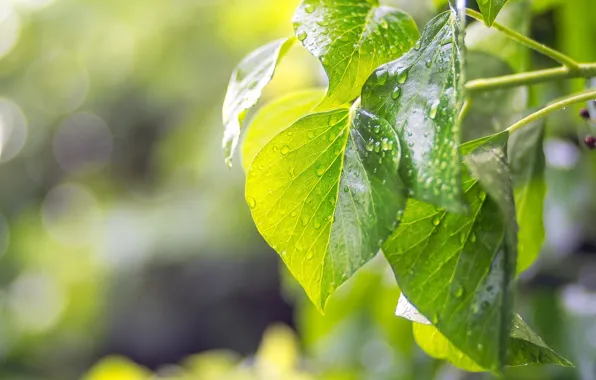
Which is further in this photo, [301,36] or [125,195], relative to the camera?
[125,195]

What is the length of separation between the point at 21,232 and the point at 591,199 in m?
1.92

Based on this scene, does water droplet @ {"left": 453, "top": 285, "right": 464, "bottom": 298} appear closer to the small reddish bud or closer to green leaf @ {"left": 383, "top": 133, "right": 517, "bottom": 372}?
green leaf @ {"left": 383, "top": 133, "right": 517, "bottom": 372}

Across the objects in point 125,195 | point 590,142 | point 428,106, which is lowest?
point 125,195

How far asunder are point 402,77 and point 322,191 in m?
0.05

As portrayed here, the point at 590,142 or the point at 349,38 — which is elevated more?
the point at 349,38

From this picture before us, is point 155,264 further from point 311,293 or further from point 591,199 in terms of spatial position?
point 311,293

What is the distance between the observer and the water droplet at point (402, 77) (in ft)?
0.77

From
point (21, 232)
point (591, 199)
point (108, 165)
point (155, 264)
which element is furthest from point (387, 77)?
point (108, 165)

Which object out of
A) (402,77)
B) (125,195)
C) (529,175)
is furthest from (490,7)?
(125,195)

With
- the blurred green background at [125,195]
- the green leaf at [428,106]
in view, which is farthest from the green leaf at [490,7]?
the blurred green background at [125,195]

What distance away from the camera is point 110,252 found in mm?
1811

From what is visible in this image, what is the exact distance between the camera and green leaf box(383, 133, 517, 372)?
21 centimetres

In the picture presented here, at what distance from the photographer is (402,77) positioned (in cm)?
24

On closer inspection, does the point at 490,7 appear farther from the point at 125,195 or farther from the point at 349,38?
the point at 125,195
